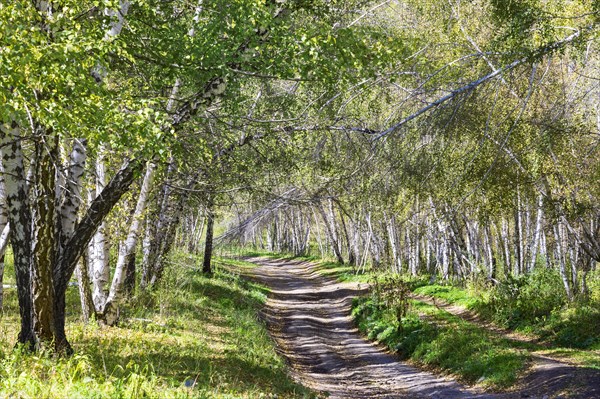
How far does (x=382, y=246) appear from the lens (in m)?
37.8

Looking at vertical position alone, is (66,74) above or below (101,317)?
above

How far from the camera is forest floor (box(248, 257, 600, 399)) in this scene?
10.9 m

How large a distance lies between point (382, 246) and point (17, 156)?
31658 millimetres

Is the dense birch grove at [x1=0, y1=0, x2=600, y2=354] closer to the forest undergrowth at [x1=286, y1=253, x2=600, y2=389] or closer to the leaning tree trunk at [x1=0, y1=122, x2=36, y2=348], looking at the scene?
the leaning tree trunk at [x1=0, y1=122, x2=36, y2=348]

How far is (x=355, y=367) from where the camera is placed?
15.0 m

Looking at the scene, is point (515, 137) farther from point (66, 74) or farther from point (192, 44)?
point (66, 74)

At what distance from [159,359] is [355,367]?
7.03m

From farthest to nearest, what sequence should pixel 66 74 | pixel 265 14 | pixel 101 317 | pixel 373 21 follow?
pixel 373 21
pixel 101 317
pixel 265 14
pixel 66 74

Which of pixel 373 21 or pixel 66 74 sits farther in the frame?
pixel 373 21

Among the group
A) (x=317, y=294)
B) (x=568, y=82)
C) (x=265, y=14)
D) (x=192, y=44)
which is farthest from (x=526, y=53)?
(x=317, y=294)

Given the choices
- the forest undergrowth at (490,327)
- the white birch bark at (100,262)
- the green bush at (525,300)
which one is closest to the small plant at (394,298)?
the forest undergrowth at (490,327)

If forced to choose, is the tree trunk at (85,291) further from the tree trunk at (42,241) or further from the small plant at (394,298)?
the small plant at (394,298)

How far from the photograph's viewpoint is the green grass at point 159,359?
6.21m

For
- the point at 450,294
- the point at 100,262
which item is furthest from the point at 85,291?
the point at 450,294
